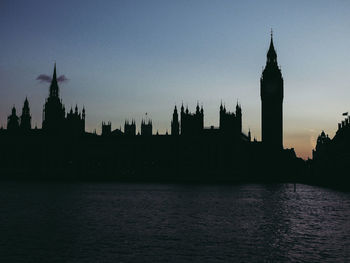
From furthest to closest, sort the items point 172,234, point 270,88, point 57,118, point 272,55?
point 57,118 → point 272,55 → point 270,88 → point 172,234

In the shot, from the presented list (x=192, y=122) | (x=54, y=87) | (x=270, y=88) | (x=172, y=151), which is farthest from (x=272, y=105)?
(x=54, y=87)

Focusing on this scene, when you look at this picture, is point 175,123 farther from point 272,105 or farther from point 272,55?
point 272,55

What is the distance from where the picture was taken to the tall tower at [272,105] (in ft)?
366

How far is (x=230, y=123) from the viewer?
11056 centimetres

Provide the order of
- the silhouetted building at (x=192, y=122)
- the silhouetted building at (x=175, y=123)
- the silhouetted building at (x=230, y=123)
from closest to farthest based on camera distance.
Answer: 1. the silhouetted building at (x=230, y=123)
2. the silhouetted building at (x=192, y=122)
3. the silhouetted building at (x=175, y=123)

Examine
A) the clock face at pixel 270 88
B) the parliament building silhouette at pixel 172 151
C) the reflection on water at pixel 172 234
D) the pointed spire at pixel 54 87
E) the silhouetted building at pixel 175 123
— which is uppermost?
the pointed spire at pixel 54 87

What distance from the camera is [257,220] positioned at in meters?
28.2

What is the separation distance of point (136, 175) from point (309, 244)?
85094mm

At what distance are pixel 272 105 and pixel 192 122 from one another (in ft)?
67.3

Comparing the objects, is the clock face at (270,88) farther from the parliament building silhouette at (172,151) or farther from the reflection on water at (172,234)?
the reflection on water at (172,234)

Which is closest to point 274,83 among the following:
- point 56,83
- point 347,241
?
point 56,83

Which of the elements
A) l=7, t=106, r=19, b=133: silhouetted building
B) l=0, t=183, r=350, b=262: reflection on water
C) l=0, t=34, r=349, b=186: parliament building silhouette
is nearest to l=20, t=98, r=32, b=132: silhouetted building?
l=7, t=106, r=19, b=133: silhouetted building

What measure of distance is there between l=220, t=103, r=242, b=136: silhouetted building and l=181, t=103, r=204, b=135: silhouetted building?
5.05 meters

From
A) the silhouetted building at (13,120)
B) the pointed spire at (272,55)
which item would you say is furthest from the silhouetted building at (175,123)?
the silhouetted building at (13,120)
